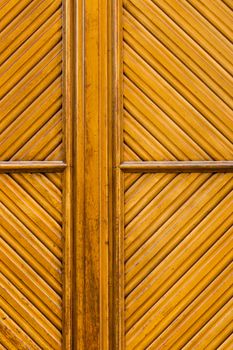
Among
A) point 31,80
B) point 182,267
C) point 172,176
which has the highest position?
point 31,80

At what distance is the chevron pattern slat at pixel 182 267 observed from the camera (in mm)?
1970

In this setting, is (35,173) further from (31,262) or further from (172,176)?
(172,176)

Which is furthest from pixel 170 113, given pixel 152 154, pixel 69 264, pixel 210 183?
pixel 69 264

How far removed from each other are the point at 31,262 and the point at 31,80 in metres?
0.67

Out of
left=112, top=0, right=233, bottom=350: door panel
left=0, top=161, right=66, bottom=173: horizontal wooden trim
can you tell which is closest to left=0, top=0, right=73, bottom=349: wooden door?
left=0, top=161, right=66, bottom=173: horizontal wooden trim

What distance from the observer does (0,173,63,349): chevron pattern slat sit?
199 centimetres

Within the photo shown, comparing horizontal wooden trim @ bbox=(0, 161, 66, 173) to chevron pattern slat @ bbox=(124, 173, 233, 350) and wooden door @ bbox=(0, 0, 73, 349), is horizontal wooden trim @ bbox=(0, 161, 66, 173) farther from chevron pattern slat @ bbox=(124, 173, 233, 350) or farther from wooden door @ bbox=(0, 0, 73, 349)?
chevron pattern slat @ bbox=(124, 173, 233, 350)

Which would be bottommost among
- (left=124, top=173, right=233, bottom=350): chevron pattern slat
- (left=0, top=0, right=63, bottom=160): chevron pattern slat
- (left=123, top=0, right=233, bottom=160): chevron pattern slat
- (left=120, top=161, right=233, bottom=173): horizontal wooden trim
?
(left=124, top=173, right=233, bottom=350): chevron pattern slat

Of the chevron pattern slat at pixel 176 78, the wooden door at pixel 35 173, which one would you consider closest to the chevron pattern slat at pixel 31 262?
the wooden door at pixel 35 173

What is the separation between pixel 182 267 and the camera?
1972 millimetres

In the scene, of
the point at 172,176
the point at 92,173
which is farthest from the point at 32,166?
the point at 172,176

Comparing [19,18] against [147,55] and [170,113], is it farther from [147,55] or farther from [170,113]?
[170,113]

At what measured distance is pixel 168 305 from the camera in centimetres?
197

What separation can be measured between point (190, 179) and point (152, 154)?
0.54 feet
